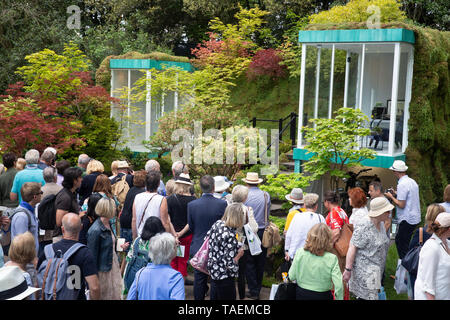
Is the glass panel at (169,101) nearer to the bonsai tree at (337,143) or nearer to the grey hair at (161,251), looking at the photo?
the bonsai tree at (337,143)

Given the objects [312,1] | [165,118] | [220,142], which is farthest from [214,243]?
[312,1]

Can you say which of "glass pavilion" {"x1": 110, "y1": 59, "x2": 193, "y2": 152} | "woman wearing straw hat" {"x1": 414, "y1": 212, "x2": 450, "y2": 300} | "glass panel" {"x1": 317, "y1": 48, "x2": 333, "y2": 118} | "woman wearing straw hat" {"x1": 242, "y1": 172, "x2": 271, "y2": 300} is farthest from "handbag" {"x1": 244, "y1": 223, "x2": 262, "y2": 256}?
"glass pavilion" {"x1": 110, "y1": 59, "x2": 193, "y2": 152}

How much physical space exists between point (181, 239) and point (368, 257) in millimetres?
2737

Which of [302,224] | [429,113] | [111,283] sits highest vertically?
[429,113]

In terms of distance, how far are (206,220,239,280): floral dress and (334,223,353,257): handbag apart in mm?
1386

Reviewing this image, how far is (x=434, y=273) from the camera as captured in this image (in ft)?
14.4

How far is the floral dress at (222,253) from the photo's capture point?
18.0ft

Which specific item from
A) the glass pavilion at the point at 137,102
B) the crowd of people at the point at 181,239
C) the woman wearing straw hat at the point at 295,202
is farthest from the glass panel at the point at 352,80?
the glass pavilion at the point at 137,102

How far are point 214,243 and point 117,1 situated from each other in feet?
67.2

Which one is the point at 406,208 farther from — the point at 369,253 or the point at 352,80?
the point at 352,80

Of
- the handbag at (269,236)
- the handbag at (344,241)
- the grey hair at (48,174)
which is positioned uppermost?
the grey hair at (48,174)

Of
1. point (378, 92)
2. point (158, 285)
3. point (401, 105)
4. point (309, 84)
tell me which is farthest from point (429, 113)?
point (158, 285)

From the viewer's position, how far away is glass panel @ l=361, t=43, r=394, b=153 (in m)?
11.4

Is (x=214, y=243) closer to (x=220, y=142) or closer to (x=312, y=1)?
(x=220, y=142)
